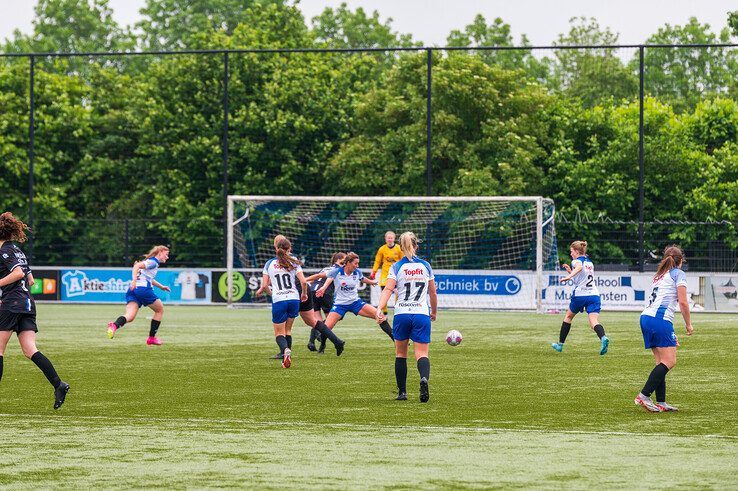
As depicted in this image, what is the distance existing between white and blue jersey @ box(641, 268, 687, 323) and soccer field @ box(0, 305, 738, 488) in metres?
0.99

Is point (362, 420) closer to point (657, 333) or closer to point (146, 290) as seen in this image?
point (657, 333)

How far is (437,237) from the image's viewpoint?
1468 inches

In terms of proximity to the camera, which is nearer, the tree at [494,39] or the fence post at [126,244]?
the fence post at [126,244]

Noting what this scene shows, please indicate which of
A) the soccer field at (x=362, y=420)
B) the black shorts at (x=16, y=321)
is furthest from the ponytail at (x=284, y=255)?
the black shorts at (x=16, y=321)

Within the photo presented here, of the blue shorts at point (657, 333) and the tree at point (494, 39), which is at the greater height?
the tree at point (494, 39)

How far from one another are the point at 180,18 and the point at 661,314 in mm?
72944

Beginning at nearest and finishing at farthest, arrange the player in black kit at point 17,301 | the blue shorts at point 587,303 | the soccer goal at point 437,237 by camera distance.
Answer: the player in black kit at point 17,301, the blue shorts at point 587,303, the soccer goal at point 437,237

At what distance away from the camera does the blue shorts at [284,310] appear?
18188 millimetres

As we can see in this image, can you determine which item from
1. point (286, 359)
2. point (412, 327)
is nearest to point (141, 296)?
point (286, 359)

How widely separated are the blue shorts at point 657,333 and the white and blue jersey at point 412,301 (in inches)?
86.2

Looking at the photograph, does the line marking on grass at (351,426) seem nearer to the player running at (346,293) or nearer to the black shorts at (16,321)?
the black shorts at (16,321)

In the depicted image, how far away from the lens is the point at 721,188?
4491 centimetres

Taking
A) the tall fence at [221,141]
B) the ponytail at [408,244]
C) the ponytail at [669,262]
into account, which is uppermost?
the tall fence at [221,141]

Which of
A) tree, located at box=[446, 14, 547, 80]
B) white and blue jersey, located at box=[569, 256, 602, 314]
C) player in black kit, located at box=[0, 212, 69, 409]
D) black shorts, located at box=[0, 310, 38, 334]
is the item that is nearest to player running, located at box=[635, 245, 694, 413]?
player in black kit, located at box=[0, 212, 69, 409]
